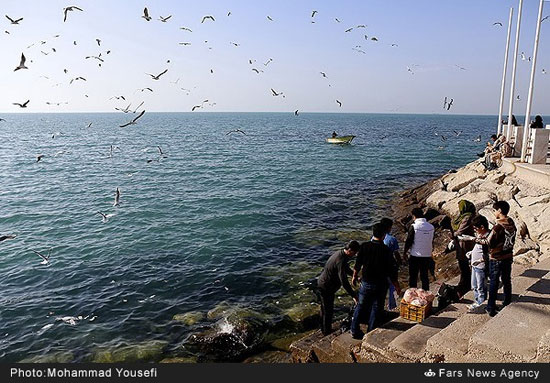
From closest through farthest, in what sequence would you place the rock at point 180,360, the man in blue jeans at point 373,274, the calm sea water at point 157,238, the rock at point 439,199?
the man in blue jeans at point 373,274 → the rock at point 180,360 → the calm sea water at point 157,238 → the rock at point 439,199

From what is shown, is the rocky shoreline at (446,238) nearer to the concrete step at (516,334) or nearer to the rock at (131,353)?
the concrete step at (516,334)

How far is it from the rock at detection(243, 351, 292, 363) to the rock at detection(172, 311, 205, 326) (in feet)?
8.60

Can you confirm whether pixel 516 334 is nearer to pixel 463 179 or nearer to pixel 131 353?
pixel 131 353

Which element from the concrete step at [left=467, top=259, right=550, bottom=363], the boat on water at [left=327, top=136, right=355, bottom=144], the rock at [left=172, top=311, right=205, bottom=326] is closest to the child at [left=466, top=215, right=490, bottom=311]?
the concrete step at [left=467, top=259, right=550, bottom=363]

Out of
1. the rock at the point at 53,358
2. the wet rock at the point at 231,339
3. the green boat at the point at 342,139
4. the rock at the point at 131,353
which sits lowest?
the rock at the point at 53,358

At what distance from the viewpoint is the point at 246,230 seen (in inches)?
766

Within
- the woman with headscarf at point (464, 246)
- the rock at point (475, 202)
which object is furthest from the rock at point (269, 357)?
the rock at point (475, 202)

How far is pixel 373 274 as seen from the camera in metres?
6.95

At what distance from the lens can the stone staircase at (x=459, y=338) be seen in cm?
554

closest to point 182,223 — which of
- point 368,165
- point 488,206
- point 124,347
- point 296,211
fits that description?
point 296,211

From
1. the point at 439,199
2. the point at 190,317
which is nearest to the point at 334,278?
the point at 190,317

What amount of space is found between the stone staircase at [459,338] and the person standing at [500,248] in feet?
1.30

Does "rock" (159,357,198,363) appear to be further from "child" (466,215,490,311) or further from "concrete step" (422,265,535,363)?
"child" (466,215,490,311)

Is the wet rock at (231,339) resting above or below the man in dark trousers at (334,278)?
below
